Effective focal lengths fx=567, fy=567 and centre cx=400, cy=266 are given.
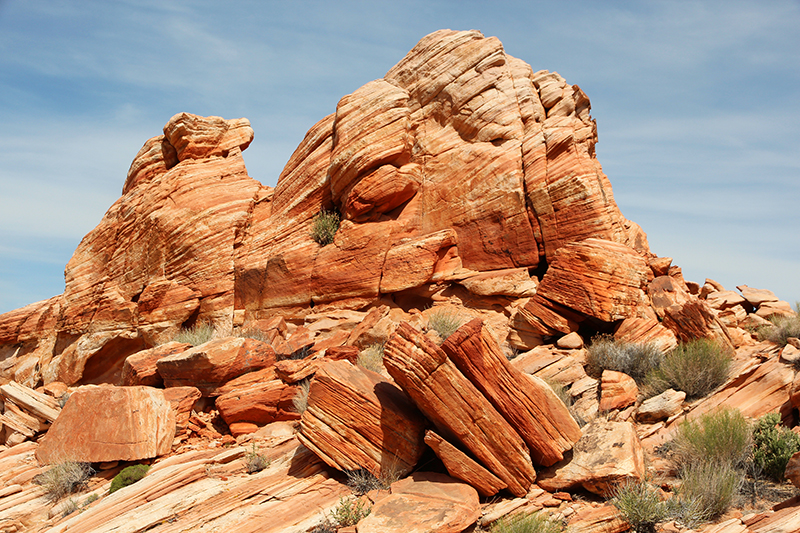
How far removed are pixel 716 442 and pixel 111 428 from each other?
9821 millimetres

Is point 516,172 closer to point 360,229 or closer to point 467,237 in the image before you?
point 467,237

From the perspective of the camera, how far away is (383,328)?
1384 centimetres

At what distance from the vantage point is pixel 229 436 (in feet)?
36.1

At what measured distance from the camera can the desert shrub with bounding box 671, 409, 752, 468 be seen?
7738mm

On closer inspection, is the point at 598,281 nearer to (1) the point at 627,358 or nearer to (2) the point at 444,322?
(1) the point at 627,358

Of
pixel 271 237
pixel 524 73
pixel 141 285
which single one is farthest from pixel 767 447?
pixel 141 285

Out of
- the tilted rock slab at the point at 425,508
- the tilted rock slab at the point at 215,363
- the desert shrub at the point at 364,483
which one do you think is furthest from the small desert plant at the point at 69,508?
the tilted rock slab at the point at 425,508

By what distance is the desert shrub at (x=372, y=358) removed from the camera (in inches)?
476

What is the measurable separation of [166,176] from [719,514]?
19297 mm

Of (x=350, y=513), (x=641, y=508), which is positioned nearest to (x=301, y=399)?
(x=350, y=513)

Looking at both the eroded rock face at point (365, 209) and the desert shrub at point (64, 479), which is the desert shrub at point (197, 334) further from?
the desert shrub at point (64, 479)

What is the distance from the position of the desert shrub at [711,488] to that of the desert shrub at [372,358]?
622cm

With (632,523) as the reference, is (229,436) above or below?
above

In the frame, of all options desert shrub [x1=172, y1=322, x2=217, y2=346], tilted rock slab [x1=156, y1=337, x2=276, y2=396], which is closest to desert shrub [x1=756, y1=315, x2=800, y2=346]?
tilted rock slab [x1=156, y1=337, x2=276, y2=396]
